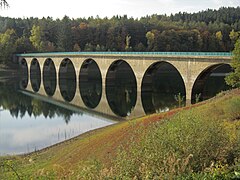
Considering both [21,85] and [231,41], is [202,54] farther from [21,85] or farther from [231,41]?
[231,41]

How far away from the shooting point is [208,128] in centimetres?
A: 1035

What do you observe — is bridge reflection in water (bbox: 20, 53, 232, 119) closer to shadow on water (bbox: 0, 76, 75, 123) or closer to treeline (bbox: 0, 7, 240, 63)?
shadow on water (bbox: 0, 76, 75, 123)

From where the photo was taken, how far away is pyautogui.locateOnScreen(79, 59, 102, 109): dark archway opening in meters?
47.8

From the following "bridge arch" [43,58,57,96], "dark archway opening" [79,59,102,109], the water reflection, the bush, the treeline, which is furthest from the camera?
the treeline

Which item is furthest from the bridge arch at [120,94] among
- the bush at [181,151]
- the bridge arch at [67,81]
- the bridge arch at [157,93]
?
the bush at [181,151]

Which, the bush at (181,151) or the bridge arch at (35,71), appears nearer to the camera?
the bush at (181,151)

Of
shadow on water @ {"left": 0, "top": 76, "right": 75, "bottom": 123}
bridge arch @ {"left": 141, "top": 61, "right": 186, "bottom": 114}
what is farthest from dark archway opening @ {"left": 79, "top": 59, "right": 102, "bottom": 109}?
bridge arch @ {"left": 141, "top": 61, "right": 186, "bottom": 114}

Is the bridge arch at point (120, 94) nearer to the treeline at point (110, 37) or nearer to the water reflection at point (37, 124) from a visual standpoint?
the water reflection at point (37, 124)

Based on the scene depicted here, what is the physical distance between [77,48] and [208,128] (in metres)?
86.9

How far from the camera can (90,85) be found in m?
63.8

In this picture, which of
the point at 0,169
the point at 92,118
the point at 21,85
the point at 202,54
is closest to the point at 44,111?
the point at 92,118

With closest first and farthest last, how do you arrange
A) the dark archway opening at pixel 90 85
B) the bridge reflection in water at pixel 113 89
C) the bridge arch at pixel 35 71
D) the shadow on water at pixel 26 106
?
the shadow on water at pixel 26 106 < the bridge reflection in water at pixel 113 89 < the dark archway opening at pixel 90 85 < the bridge arch at pixel 35 71

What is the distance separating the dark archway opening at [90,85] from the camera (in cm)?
4781

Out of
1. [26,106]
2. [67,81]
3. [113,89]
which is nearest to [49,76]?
[67,81]
